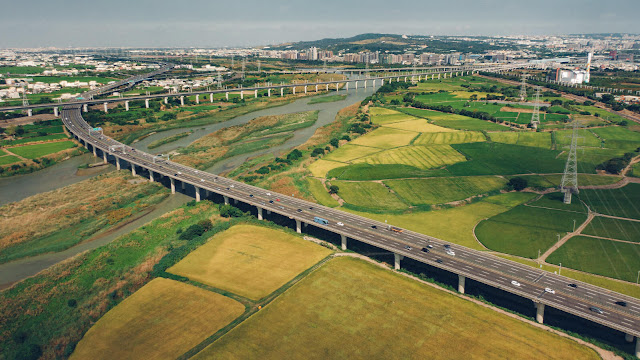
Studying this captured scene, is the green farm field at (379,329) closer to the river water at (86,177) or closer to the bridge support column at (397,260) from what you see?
the bridge support column at (397,260)

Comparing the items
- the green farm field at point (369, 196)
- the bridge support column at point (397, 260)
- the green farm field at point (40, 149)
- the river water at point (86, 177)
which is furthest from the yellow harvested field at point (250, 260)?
the green farm field at point (40, 149)

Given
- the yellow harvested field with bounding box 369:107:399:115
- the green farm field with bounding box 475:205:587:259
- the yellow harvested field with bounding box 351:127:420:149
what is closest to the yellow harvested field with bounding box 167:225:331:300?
the green farm field with bounding box 475:205:587:259

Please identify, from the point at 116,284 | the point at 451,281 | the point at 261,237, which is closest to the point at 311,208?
the point at 261,237

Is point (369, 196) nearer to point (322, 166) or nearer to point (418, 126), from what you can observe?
point (322, 166)

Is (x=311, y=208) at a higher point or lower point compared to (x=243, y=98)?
lower

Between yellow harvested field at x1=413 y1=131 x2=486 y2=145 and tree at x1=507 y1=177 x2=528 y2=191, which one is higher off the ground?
yellow harvested field at x1=413 y1=131 x2=486 y2=145

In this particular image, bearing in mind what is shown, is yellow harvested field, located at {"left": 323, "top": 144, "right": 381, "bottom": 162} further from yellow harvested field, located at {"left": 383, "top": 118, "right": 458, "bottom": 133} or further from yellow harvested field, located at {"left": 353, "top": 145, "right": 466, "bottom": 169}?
yellow harvested field, located at {"left": 383, "top": 118, "right": 458, "bottom": 133}

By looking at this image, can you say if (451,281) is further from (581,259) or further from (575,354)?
(581,259)
